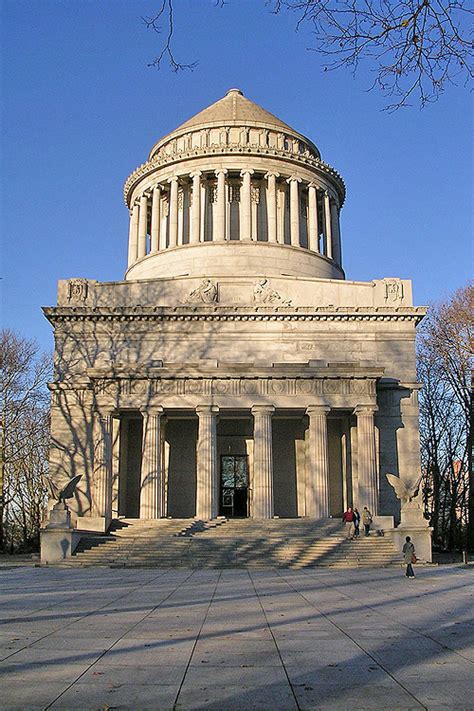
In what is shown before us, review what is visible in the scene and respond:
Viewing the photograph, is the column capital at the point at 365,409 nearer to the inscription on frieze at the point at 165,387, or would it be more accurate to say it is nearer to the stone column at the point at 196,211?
the inscription on frieze at the point at 165,387

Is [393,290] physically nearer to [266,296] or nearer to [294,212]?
[266,296]

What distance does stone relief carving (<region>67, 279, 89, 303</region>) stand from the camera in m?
43.5

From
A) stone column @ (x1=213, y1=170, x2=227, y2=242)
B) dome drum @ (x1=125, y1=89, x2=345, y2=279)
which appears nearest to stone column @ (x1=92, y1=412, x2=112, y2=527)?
dome drum @ (x1=125, y1=89, x2=345, y2=279)

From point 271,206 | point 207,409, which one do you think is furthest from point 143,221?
point 207,409

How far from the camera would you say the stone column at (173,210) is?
2094 inches

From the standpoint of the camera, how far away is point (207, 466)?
→ 36000mm

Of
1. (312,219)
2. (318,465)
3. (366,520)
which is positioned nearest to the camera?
(366,520)

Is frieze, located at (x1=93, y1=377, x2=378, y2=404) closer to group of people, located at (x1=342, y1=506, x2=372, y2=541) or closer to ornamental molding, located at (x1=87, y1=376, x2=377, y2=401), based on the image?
ornamental molding, located at (x1=87, y1=376, x2=377, y2=401)


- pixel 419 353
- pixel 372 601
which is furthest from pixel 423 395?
pixel 372 601

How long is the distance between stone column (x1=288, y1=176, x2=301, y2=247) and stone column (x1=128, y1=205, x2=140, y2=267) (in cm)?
1210

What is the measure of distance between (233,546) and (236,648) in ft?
65.9

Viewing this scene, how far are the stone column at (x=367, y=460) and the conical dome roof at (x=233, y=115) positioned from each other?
2776 centimetres

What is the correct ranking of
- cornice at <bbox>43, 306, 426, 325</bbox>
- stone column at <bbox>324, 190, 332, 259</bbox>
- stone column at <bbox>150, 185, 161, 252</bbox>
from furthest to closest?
stone column at <bbox>324, 190, 332, 259</bbox>, stone column at <bbox>150, 185, 161, 252</bbox>, cornice at <bbox>43, 306, 426, 325</bbox>

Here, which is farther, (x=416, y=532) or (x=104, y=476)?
(x=104, y=476)
